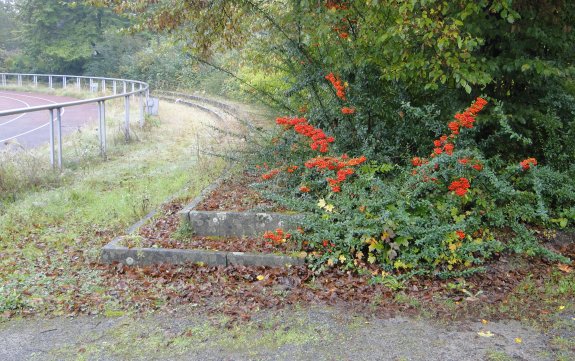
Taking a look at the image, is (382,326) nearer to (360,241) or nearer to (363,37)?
(360,241)

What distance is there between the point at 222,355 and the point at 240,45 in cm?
734

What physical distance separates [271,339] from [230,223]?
7.22 feet

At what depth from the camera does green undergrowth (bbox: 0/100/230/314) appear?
5.31m

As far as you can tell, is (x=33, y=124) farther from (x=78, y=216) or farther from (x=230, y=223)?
(x=230, y=223)

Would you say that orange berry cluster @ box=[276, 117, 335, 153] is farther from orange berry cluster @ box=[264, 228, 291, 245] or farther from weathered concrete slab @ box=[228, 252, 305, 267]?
weathered concrete slab @ box=[228, 252, 305, 267]

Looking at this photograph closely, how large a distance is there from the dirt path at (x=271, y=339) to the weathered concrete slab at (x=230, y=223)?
1615 mm

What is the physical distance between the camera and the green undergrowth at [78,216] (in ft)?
17.4

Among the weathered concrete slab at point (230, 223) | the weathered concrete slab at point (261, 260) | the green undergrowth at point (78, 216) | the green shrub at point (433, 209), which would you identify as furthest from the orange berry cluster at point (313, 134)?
the green undergrowth at point (78, 216)

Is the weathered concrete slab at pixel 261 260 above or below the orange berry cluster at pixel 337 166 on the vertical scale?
below

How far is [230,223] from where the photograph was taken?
20.5 feet

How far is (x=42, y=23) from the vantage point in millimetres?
42125

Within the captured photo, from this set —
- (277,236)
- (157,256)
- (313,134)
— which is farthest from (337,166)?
(157,256)

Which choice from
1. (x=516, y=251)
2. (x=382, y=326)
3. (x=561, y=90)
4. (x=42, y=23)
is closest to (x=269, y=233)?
(x=382, y=326)

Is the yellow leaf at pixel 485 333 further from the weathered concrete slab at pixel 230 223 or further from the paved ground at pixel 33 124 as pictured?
the paved ground at pixel 33 124
